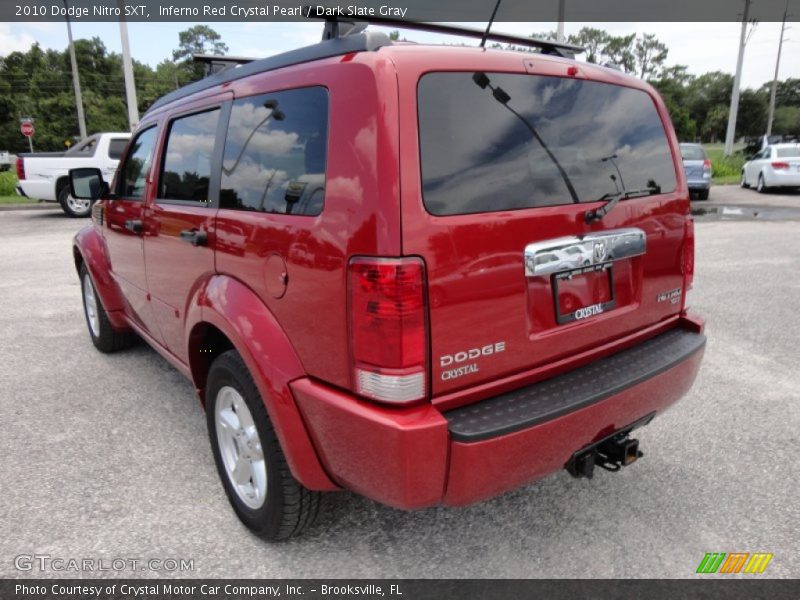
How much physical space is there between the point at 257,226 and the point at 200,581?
1413 millimetres

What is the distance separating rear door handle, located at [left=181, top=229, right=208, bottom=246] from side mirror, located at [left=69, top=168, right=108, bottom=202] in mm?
1742

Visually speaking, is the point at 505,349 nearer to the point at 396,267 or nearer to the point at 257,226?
the point at 396,267

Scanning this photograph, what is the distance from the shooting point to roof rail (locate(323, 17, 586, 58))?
6.89ft

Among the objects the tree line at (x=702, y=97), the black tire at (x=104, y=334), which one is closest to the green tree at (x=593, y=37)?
the tree line at (x=702, y=97)

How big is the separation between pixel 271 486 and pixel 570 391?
123 centimetres

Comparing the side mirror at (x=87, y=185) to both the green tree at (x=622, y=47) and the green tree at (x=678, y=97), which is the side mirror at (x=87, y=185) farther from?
the green tree at (x=622, y=47)

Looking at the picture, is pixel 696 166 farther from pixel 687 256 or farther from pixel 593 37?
pixel 593 37

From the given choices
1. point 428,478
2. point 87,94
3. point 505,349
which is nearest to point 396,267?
point 505,349

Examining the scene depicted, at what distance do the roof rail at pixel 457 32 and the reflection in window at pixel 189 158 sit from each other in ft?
2.77

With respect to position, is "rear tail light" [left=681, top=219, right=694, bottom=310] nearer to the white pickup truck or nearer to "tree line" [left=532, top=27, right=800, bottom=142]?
the white pickup truck

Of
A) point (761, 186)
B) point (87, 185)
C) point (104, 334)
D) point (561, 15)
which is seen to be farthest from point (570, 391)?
point (761, 186)

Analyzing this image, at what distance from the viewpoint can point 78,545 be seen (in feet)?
8.02

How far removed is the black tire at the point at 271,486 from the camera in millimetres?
2227

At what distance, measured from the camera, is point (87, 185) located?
409 cm
